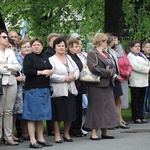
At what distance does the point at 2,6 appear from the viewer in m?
23.1

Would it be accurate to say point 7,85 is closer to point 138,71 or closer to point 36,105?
point 36,105

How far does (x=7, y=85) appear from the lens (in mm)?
11602

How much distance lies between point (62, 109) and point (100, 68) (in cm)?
114

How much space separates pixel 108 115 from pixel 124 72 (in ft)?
8.11

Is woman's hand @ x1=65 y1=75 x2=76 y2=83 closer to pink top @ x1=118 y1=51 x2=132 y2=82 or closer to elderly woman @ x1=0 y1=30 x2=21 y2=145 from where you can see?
elderly woman @ x1=0 y1=30 x2=21 y2=145

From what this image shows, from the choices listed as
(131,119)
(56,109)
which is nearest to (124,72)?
(131,119)

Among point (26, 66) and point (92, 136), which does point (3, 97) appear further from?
point (92, 136)

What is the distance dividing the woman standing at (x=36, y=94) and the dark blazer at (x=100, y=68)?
1.11m

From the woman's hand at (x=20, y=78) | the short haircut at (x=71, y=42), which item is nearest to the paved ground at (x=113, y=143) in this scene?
the woman's hand at (x=20, y=78)

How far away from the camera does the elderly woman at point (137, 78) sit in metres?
15.4

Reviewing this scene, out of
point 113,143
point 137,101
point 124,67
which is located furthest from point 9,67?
point 137,101

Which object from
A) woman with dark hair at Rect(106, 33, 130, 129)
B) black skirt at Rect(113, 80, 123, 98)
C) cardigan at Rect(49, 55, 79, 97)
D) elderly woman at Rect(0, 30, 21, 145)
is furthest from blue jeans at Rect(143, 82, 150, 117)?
elderly woman at Rect(0, 30, 21, 145)

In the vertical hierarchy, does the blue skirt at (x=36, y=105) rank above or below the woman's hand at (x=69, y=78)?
below

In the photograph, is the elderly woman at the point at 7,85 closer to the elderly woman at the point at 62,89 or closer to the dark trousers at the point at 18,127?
the elderly woman at the point at 62,89
